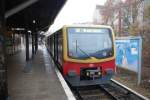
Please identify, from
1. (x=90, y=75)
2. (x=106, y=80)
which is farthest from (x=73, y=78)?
(x=106, y=80)

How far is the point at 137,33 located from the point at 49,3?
27.6 ft

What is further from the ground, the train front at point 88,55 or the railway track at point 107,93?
the train front at point 88,55

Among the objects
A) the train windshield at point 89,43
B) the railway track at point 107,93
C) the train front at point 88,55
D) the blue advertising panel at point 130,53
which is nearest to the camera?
the railway track at point 107,93

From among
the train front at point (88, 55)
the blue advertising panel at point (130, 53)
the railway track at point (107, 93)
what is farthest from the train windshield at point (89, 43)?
the blue advertising panel at point (130, 53)

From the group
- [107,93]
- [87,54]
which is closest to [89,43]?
[87,54]

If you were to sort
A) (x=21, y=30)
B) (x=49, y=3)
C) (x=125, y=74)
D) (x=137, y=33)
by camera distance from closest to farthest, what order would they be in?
(x=125, y=74) < (x=49, y=3) < (x=137, y=33) < (x=21, y=30)

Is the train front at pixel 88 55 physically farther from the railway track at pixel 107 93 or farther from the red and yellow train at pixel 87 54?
the railway track at pixel 107 93

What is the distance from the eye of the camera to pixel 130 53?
1308 cm

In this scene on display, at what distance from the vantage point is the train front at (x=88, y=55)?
9922mm

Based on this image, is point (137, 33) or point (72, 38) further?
point (137, 33)

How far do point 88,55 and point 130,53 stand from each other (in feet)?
12.2

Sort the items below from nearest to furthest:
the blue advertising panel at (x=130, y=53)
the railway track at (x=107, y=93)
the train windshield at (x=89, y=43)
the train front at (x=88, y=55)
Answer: the railway track at (x=107, y=93), the train front at (x=88, y=55), the train windshield at (x=89, y=43), the blue advertising panel at (x=130, y=53)

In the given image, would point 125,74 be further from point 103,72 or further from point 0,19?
point 0,19

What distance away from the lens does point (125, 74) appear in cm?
1477
